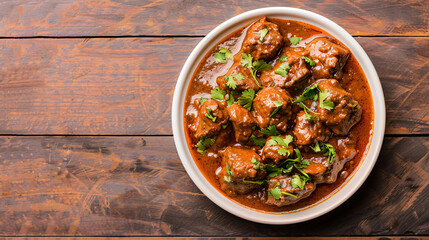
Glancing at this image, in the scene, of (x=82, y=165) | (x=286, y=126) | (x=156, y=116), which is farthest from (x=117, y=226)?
(x=286, y=126)

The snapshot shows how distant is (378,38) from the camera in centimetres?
293

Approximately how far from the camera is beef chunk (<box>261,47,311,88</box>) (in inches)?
96.9

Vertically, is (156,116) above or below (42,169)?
above

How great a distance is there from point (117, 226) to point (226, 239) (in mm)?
964

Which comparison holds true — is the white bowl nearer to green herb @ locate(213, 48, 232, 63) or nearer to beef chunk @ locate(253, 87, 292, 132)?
green herb @ locate(213, 48, 232, 63)

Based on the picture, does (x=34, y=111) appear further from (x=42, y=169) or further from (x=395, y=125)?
(x=395, y=125)

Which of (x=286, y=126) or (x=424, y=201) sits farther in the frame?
(x=424, y=201)

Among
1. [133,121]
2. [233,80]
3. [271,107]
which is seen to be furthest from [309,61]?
[133,121]

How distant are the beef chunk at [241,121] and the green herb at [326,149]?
0.47 m

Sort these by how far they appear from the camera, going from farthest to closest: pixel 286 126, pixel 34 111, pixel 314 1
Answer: pixel 34 111
pixel 314 1
pixel 286 126

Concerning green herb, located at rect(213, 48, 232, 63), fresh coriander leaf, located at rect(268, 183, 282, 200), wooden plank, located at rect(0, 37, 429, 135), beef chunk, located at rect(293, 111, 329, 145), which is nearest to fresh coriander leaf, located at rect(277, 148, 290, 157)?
beef chunk, located at rect(293, 111, 329, 145)

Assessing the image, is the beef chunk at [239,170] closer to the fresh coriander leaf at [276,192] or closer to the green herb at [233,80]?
the fresh coriander leaf at [276,192]

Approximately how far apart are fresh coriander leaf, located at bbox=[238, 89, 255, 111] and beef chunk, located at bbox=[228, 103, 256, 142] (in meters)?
0.04

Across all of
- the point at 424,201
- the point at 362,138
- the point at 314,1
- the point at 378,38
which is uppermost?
the point at 314,1
